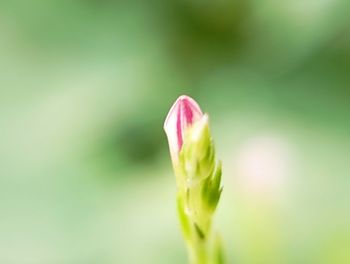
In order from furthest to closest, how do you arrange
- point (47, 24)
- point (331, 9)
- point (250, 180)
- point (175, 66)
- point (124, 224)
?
point (47, 24) → point (175, 66) → point (331, 9) → point (124, 224) → point (250, 180)

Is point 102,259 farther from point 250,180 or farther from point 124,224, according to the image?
point 250,180

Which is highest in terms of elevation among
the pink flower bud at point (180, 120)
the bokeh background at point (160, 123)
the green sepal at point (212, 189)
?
the bokeh background at point (160, 123)

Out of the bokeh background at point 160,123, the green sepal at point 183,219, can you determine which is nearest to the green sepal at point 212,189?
the green sepal at point 183,219

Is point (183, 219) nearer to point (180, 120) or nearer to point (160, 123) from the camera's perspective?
point (180, 120)

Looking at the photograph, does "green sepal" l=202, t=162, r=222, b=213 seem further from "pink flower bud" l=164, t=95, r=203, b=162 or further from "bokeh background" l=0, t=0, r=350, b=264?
"bokeh background" l=0, t=0, r=350, b=264

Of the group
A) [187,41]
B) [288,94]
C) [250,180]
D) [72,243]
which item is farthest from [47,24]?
[250,180]

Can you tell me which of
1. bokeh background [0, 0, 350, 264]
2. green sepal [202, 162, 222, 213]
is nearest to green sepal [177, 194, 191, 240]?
green sepal [202, 162, 222, 213]

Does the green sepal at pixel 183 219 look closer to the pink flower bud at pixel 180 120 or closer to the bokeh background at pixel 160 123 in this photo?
the pink flower bud at pixel 180 120

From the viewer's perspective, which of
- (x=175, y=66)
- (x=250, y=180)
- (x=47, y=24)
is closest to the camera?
(x=250, y=180)
